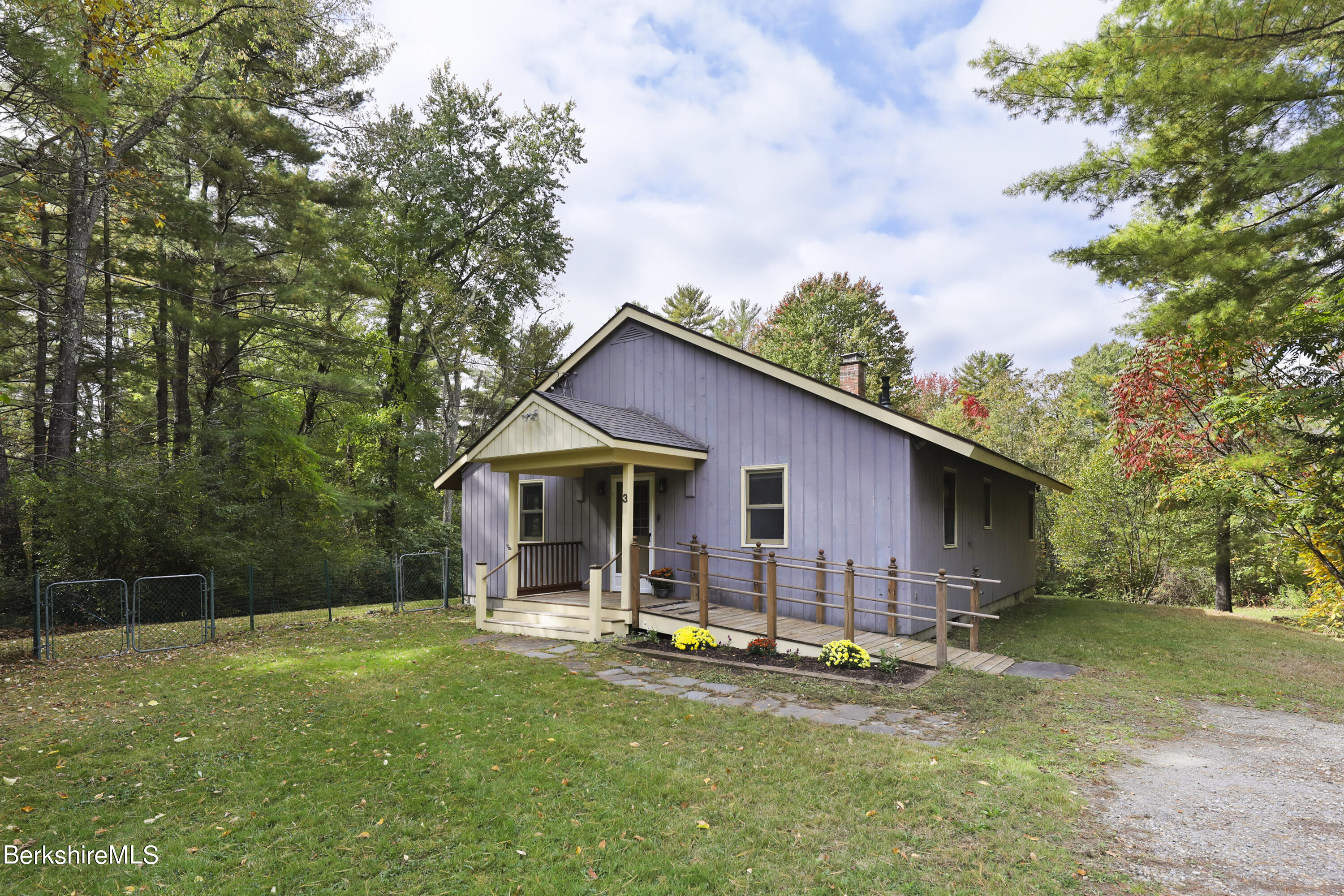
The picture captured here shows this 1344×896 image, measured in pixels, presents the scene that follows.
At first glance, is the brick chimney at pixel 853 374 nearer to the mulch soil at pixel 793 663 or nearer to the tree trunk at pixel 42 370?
the mulch soil at pixel 793 663

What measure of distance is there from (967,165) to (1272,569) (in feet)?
39.0

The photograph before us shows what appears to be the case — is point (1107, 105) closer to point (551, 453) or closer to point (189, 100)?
point (551, 453)

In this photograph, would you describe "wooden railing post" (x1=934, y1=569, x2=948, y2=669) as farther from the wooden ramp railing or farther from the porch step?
the porch step

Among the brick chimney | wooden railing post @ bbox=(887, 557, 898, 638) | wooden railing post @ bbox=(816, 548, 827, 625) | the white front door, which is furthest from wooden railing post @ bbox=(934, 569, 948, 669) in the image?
the white front door

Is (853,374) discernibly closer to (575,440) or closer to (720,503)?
(720,503)

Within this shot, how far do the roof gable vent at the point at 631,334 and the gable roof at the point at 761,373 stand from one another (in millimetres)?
12

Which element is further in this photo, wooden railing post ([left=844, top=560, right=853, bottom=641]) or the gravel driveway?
wooden railing post ([left=844, top=560, right=853, bottom=641])

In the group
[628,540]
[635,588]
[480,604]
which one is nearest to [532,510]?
[480,604]

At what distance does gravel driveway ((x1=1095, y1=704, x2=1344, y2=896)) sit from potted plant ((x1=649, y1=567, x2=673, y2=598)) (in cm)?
683

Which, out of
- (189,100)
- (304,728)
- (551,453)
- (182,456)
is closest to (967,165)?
(551,453)

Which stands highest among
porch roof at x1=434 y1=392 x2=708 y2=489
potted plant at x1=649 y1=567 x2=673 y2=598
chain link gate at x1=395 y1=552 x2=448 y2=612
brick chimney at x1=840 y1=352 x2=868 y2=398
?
brick chimney at x1=840 y1=352 x2=868 y2=398

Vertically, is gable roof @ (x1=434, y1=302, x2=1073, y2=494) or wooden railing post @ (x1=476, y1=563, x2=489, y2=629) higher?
gable roof @ (x1=434, y1=302, x2=1073, y2=494)

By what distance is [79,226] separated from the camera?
451 inches
